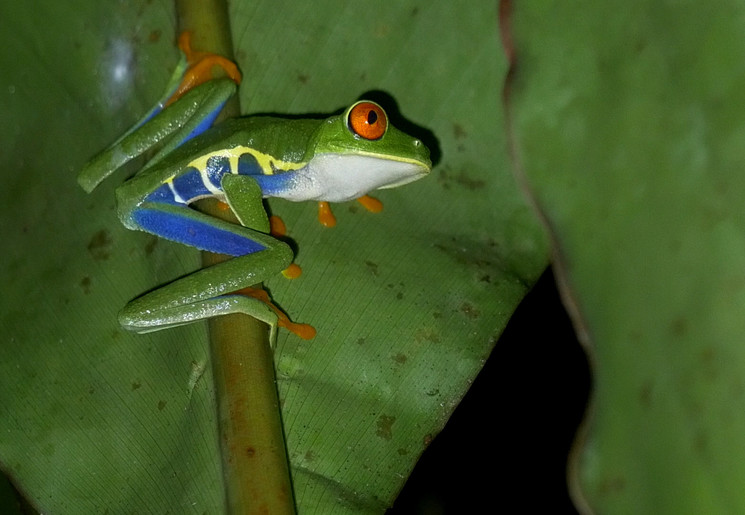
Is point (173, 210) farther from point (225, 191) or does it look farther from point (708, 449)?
point (708, 449)

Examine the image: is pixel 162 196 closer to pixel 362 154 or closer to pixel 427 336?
pixel 362 154

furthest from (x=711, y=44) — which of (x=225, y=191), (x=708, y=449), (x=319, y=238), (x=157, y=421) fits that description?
(x=157, y=421)

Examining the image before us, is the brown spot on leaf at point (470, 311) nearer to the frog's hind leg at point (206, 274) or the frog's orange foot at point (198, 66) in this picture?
the frog's hind leg at point (206, 274)

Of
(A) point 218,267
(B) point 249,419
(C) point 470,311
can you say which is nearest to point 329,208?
(A) point 218,267

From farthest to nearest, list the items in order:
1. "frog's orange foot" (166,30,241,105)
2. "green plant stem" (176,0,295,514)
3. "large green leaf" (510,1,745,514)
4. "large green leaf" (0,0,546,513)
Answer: "frog's orange foot" (166,30,241,105) → "large green leaf" (0,0,546,513) → "green plant stem" (176,0,295,514) → "large green leaf" (510,1,745,514)

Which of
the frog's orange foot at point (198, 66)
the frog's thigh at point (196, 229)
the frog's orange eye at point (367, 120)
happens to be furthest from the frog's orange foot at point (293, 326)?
the frog's orange foot at point (198, 66)

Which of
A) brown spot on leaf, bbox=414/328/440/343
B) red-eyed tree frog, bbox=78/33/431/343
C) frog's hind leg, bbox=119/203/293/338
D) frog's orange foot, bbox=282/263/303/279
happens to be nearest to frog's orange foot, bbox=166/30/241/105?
red-eyed tree frog, bbox=78/33/431/343

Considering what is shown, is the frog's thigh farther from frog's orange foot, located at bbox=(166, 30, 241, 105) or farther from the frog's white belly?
Result: frog's orange foot, located at bbox=(166, 30, 241, 105)
